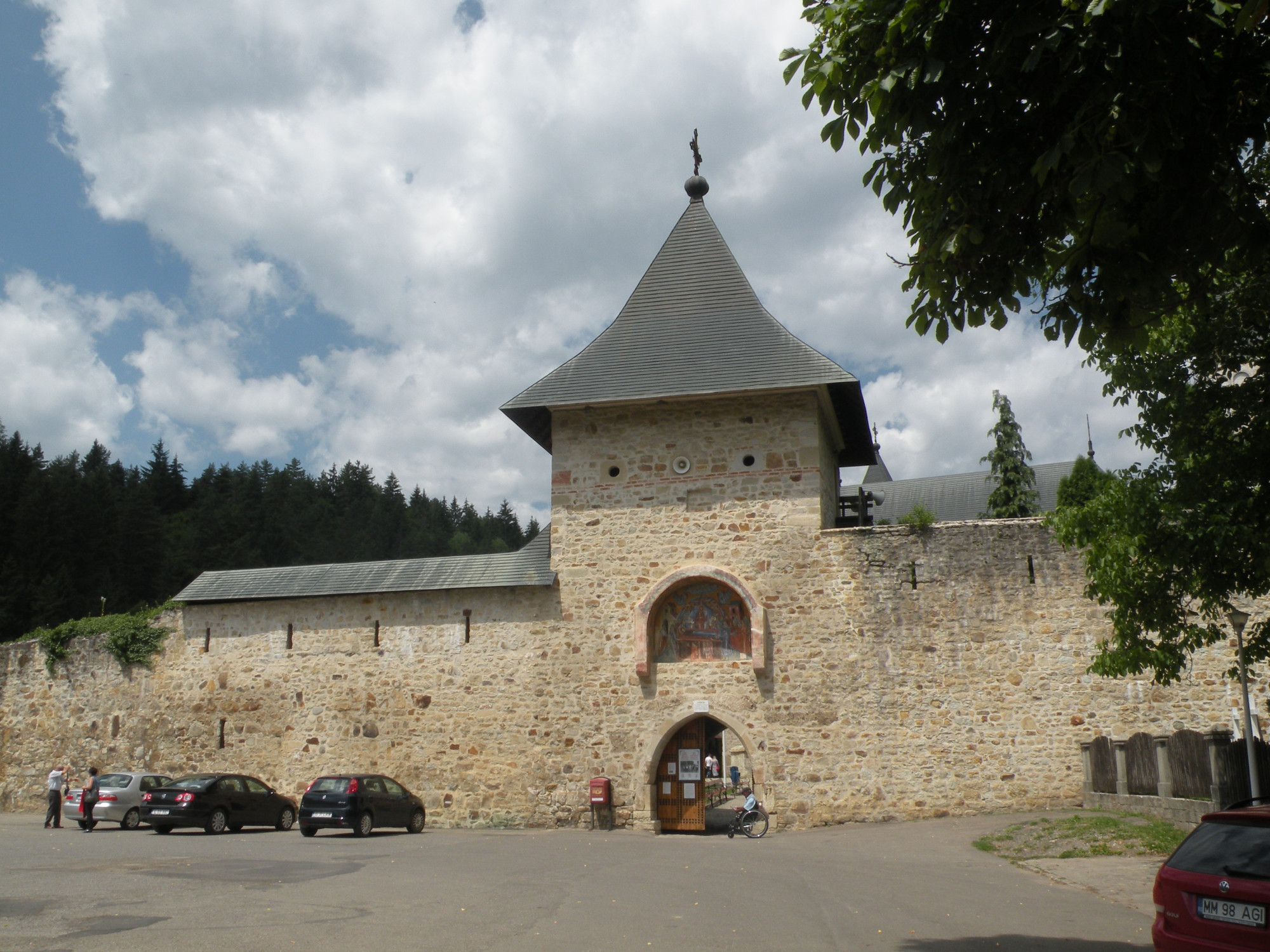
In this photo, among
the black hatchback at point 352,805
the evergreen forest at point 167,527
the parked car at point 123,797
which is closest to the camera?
the black hatchback at point 352,805

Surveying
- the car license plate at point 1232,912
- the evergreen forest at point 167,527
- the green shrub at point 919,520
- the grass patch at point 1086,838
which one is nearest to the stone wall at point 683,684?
the green shrub at point 919,520

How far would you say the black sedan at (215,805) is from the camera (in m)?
15.3

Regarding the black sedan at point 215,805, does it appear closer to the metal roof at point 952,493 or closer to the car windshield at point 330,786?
the car windshield at point 330,786

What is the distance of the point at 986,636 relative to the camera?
49.9ft

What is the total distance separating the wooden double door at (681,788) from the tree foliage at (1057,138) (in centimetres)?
1191

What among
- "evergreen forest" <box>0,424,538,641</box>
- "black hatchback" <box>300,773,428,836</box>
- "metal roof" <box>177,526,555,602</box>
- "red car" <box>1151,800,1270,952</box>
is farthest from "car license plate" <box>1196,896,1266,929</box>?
"evergreen forest" <box>0,424,538,641</box>

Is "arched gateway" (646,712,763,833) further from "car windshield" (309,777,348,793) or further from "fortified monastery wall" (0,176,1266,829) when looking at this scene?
"car windshield" (309,777,348,793)

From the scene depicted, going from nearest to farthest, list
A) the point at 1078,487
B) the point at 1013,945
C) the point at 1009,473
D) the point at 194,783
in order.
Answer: the point at 1013,945, the point at 194,783, the point at 1078,487, the point at 1009,473

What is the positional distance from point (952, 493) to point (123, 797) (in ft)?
96.6

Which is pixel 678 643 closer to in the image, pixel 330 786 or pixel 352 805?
pixel 352 805

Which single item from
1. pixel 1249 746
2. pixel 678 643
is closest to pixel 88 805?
pixel 678 643

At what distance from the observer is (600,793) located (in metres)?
15.6

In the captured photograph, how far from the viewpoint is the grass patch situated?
34.6 feet

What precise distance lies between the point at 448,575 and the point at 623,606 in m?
3.46
